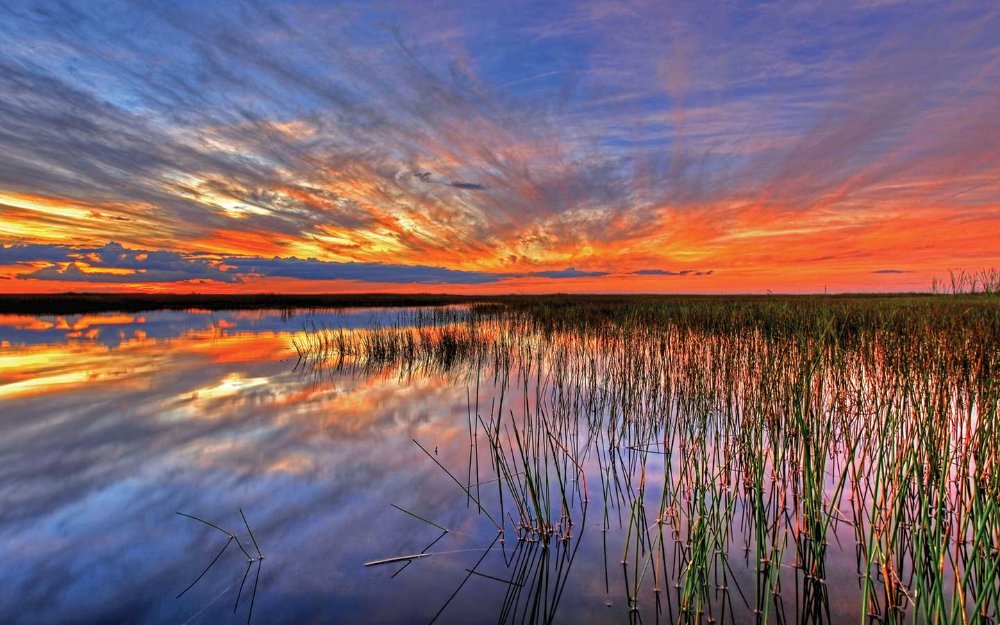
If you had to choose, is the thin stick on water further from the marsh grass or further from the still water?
the marsh grass

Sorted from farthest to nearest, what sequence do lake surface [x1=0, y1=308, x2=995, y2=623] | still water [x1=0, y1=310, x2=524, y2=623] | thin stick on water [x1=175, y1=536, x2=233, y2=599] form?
thin stick on water [x1=175, y1=536, x2=233, y2=599] < still water [x1=0, y1=310, x2=524, y2=623] < lake surface [x1=0, y1=308, x2=995, y2=623]

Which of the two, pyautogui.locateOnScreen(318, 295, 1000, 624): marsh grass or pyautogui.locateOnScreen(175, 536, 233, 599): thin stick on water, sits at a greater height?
pyautogui.locateOnScreen(318, 295, 1000, 624): marsh grass

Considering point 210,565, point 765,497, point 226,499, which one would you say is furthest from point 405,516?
point 765,497

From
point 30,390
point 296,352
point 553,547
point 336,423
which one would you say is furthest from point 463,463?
point 296,352

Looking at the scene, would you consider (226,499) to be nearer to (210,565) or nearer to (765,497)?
(210,565)

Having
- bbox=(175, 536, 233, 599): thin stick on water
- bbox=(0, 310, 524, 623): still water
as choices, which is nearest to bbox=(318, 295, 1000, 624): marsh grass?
bbox=(0, 310, 524, 623): still water

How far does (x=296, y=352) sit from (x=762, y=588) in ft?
52.5

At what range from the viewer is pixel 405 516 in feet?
16.3

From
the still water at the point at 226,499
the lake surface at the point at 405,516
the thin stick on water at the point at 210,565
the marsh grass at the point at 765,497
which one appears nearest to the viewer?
the marsh grass at the point at 765,497

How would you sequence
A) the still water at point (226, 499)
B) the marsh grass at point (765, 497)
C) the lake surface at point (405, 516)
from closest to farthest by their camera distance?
the marsh grass at point (765, 497) → the lake surface at point (405, 516) → the still water at point (226, 499)

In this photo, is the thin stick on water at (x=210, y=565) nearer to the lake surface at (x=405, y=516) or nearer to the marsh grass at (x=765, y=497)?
the lake surface at (x=405, y=516)

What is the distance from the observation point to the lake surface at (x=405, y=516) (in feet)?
11.6

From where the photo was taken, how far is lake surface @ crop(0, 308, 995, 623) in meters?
3.52

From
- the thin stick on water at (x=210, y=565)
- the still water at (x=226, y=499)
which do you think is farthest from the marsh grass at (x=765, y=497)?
the thin stick on water at (x=210, y=565)
